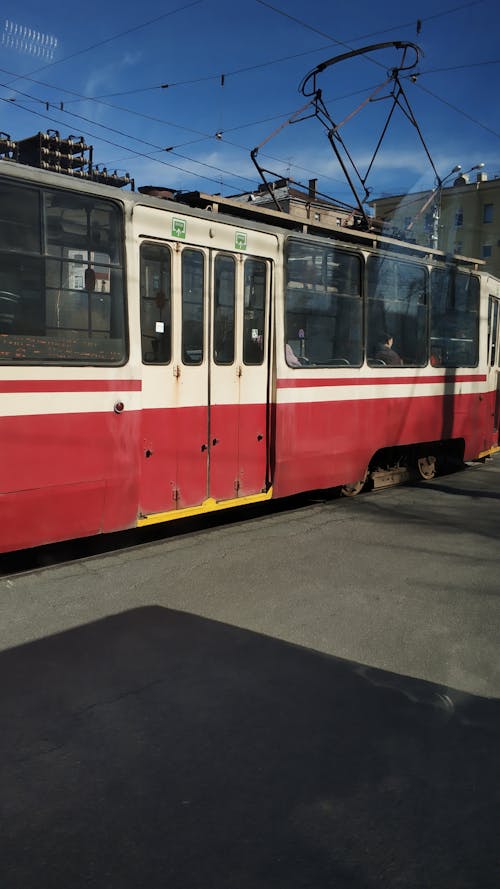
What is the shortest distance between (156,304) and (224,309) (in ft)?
2.93

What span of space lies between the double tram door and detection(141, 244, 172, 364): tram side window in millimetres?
10

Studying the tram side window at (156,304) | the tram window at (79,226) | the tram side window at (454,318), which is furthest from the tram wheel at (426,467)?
the tram window at (79,226)

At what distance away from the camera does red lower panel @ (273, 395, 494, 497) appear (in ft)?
25.1

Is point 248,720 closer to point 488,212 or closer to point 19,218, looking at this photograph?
point 19,218

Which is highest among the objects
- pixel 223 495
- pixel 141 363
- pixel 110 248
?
pixel 110 248

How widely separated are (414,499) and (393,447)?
2.74 feet

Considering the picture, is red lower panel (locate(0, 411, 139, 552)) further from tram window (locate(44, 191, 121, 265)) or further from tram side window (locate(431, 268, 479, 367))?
tram side window (locate(431, 268, 479, 367))

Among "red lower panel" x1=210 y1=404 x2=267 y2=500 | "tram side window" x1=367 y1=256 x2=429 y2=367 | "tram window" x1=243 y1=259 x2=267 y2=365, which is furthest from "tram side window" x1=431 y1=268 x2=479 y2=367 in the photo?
"red lower panel" x1=210 y1=404 x2=267 y2=500

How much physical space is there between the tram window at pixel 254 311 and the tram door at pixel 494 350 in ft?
18.0

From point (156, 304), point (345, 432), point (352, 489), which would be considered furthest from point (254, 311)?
point (352, 489)

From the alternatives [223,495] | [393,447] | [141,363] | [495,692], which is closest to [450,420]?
[393,447]

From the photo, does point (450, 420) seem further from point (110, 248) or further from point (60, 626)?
point (60, 626)

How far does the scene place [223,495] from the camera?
7055 mm

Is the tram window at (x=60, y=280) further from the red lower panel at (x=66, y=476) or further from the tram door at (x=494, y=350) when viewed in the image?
the tram door at (x=494, y=350)
